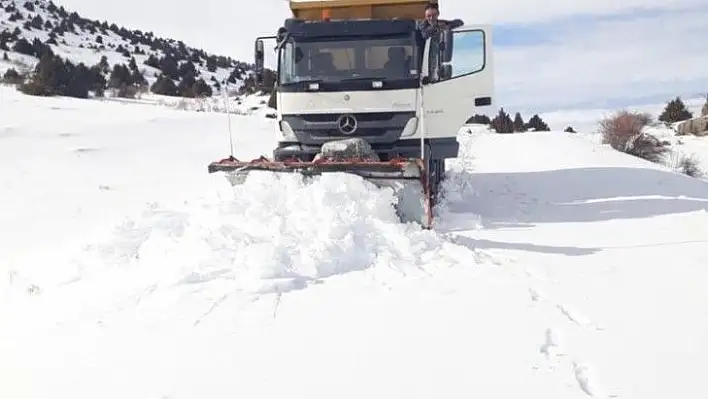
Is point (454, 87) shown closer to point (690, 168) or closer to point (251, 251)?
point (251, 251)

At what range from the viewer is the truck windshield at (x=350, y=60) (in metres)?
9.16

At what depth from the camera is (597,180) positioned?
40.0 feet

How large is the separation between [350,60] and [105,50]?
32472mm

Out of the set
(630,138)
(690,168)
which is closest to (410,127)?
(690,168)

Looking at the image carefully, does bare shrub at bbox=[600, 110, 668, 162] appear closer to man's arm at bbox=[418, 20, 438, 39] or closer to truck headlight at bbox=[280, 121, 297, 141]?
man's arm at bbox=[418, 20, 438, 39]

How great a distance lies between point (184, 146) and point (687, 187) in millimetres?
10169

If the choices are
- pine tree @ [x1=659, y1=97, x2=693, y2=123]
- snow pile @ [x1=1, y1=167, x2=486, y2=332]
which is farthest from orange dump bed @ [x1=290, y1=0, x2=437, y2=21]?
pine tree @ [x1=659, y1=97, x2=693, y2=123]

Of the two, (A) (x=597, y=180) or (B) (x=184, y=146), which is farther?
(B) (x=184, y=146)

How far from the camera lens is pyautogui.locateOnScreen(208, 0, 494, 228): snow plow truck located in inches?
355

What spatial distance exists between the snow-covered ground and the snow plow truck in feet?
3.92

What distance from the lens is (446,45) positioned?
9430 mm

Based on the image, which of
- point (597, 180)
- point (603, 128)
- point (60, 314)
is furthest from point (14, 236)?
point (603, 128)

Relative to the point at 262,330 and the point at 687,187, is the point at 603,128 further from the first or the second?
the point at 262,330

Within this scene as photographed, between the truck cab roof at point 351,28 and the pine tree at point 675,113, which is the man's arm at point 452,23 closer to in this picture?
the truck cab roof at point 351,28
